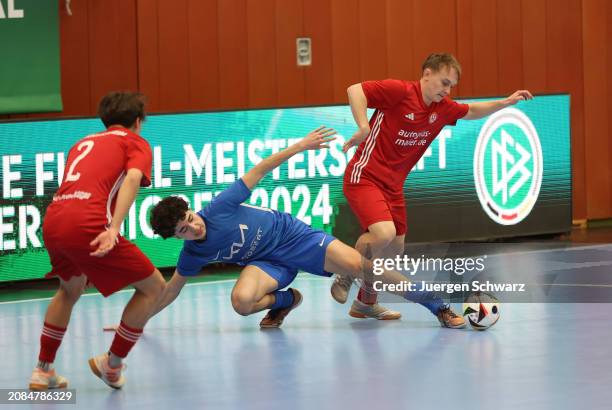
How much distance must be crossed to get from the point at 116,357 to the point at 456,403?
169 centimetres

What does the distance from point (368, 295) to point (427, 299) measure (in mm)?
457

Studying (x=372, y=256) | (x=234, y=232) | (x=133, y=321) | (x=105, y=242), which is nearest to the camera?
(x=105, y=242)

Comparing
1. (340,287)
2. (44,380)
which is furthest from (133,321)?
(340,287)

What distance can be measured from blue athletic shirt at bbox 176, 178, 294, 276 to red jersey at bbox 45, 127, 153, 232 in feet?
4.08

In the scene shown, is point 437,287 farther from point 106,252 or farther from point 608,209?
point 608,209

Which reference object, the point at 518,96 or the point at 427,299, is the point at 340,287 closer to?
the point at 427,299

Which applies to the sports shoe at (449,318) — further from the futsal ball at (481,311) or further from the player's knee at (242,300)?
the player's knee at (242,300)

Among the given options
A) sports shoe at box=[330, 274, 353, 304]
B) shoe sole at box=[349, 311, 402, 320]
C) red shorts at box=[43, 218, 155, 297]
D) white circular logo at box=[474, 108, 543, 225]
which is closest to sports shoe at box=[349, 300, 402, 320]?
shoe sole at box=[349, 311, 402, 320]

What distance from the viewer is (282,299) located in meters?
7.84

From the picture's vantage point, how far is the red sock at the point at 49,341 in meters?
6.18

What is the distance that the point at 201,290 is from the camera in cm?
977

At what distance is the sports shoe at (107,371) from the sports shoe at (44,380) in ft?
0.66

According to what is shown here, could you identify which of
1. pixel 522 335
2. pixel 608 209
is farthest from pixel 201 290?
pixel 608 209

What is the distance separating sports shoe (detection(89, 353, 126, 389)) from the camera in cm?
614
